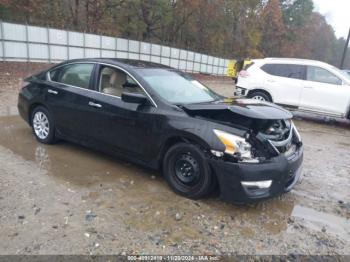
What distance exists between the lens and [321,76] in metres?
9.78

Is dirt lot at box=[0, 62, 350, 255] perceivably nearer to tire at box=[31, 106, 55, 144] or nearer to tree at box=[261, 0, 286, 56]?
tire at box=[31, 106, 55, 144]

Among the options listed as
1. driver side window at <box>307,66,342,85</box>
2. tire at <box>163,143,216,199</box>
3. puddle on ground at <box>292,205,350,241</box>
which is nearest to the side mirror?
tire at <box>163,143,216,199</box>

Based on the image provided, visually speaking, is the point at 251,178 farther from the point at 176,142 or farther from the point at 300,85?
the point at 300,85

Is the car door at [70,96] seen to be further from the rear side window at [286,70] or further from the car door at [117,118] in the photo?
the rear side window at [286,70]

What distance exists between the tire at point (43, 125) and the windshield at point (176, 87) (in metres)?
1.94

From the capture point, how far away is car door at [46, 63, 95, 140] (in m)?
5.04

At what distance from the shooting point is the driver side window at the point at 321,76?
378 inches

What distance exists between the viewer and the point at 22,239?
3.04 meters

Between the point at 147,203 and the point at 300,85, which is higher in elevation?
the point at 300,85

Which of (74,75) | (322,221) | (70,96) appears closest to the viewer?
(322,221)

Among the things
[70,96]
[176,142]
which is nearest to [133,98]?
[176,142]

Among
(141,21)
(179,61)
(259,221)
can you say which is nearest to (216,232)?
(259,221)

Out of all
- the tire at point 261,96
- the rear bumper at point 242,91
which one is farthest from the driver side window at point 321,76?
the rear bumper at point 242,91

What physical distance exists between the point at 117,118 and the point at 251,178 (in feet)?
6.56
